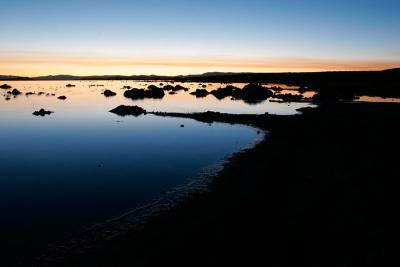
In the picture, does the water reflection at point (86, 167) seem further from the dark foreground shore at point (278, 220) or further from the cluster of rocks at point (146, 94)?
the cluster of rocks at point (146, 94)

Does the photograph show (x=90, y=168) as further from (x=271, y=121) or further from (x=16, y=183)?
(x=271, y=121)

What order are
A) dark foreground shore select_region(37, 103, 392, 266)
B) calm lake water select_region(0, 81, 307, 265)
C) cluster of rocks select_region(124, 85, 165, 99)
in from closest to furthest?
dark foreground shore select_region(37, 103, 392, 266), calm lake water select_region(0, 81, 307, 265), cluster of rocks select_region(124, 85, 165, 99)

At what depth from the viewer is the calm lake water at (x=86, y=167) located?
13.9 metres

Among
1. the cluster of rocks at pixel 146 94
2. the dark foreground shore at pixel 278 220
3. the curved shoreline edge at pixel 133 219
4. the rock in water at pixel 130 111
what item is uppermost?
the cluster of rocks at pixel 146 94

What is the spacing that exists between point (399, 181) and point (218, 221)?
28.7ft

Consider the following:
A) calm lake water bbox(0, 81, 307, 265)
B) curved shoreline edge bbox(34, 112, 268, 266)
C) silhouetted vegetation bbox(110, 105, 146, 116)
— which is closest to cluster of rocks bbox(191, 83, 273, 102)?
silhouetted vegetation bbox(110, 105, 146, 116)

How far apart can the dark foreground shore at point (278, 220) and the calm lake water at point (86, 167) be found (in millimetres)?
2570

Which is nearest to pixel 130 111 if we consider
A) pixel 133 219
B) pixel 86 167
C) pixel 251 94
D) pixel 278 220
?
pixel 86 167

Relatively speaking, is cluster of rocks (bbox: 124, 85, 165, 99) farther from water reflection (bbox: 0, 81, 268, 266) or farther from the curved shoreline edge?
the curved shoreline edge

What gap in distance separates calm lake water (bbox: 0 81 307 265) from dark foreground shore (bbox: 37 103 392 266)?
8.43 ft

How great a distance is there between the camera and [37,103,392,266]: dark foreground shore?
33.8 ft

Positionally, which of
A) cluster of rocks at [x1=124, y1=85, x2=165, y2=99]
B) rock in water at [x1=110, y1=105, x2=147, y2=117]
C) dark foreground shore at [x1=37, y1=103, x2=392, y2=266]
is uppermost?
cluster of rocks at [x1=124, y1=85, x2=165, y2=99]

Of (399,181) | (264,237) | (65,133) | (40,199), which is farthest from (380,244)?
(65,133)

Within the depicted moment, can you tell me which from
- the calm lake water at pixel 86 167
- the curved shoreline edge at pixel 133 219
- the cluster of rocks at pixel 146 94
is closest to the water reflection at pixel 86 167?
the calm lake water at pixel 86 167
